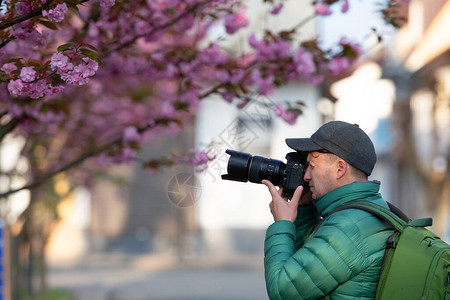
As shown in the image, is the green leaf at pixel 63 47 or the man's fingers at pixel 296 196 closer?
the man's fingers at pixel 296 196

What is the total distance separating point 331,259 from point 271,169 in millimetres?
543

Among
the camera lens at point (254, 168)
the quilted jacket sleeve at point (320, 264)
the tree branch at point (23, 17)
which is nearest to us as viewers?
the quilted jacket sleeve at point (320, 264)

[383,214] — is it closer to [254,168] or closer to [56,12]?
[254,168]

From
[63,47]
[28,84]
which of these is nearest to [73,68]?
[63,47]

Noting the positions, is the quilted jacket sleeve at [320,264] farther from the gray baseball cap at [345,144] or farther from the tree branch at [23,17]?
the tree branch at [23,17]

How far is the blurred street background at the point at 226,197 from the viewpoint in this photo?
1230 centimetres

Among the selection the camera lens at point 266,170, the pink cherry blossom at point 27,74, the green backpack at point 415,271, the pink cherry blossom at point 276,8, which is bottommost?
the green backpack at point 415,271

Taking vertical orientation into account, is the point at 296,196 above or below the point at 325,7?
below

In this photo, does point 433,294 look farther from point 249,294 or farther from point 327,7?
point 249,294

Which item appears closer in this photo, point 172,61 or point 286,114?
point 286,114

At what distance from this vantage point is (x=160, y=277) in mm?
13711

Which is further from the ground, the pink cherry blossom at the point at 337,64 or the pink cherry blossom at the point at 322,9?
the pink cherry blossom at the point at 322,9

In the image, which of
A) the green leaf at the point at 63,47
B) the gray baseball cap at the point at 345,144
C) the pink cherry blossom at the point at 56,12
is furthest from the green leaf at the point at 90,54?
the gray baseball cap at the point at 345,144

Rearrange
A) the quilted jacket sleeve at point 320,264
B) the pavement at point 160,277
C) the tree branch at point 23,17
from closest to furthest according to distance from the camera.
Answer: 1. the quilted jacket sleeve at point 320,264
2. the tree branch at point 23,17
3. the pavement at point 160,277
